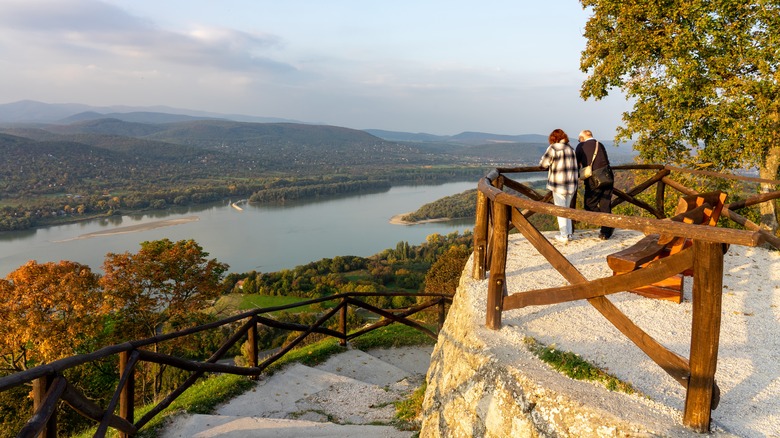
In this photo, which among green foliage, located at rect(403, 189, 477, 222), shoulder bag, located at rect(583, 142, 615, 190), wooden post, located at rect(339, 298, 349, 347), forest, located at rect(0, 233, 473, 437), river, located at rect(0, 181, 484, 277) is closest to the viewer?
shoulder bag, located at rect(583, 142, 615, 190)

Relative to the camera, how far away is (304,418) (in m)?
5.27

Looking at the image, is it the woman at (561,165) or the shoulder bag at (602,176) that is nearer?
the woman at (561,165)

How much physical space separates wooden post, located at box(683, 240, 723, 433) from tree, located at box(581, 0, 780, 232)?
28.0ft

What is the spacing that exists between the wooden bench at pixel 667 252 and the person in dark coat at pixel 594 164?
171 centimetres

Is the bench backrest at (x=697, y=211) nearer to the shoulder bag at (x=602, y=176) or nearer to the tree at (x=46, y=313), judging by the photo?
the shoulder bag at (x=602, y=176)

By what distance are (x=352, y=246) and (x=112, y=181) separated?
3644 inches

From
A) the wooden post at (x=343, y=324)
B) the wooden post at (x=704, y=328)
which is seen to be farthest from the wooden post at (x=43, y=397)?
the wooden post at (x=343, y=324)

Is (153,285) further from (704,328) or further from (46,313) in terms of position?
(704,328)

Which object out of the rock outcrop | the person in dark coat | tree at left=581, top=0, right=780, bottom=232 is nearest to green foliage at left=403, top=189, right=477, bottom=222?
tree at left=581, top=0, right=780, bottom=232

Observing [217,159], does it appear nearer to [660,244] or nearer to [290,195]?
[290,195]

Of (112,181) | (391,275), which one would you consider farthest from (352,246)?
(112,181)

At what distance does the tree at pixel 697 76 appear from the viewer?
28.0 feet

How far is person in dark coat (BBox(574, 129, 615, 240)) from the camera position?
20.9ft

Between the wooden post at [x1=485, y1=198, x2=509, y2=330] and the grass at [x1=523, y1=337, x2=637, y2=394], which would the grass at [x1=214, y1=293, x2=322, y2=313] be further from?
the grass at [x1=523, y1=337, x2=637, y2=394]
